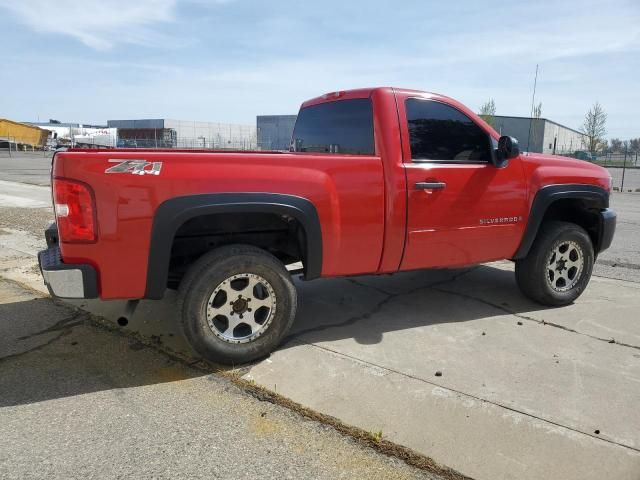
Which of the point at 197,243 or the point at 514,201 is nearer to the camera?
the point at 197,243

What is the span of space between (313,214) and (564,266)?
2.87 meters

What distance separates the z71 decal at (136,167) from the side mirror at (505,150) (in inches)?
110

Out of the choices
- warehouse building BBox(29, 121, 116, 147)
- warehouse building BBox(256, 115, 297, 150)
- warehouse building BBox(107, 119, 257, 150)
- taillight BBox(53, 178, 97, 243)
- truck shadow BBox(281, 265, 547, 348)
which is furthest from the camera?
warehouse building BBox(107, 119, 257, 150)

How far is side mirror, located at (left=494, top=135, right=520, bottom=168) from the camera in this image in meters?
4.06

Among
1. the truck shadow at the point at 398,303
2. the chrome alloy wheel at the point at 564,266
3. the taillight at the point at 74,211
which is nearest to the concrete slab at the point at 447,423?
the truck shadow at the point at 398,303

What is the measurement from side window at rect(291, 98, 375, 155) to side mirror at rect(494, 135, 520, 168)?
1.16 metres

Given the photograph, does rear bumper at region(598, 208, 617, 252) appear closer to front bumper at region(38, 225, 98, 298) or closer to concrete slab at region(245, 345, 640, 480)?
concrete slab at region(245, 345, 640, 480)

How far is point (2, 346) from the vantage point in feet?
12.3

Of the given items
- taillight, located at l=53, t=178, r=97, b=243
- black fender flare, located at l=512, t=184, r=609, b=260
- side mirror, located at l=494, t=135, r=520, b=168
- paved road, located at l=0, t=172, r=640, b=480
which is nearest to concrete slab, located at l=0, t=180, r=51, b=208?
paved road, located at l=0, t=172, r=640, b=480

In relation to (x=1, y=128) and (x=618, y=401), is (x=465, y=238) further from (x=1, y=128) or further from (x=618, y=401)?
(x=1, y=128)

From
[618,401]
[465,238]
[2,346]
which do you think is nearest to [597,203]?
[465,238]

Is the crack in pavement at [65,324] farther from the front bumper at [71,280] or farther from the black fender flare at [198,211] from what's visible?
the black fender flare at [198,211]

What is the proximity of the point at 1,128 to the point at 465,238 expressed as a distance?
197ft

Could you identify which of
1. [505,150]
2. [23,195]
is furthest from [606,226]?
[23,195]
